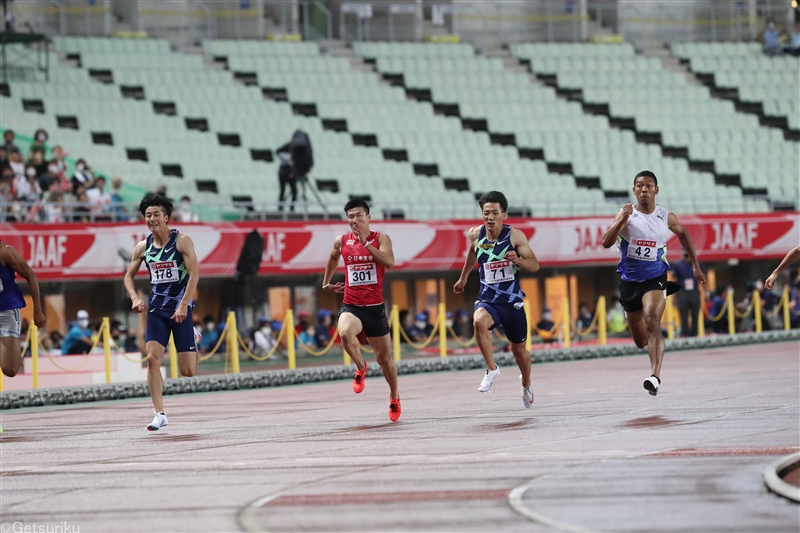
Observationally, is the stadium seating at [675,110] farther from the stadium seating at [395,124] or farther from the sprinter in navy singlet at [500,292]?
the sprinter in navy singlet at [500,292]

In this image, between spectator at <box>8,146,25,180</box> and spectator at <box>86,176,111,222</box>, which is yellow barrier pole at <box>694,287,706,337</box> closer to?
spectator at <box>86,176,111,222</box>

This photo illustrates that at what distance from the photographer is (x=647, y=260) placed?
13672 millimetres

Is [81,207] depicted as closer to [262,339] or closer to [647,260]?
[262,339]

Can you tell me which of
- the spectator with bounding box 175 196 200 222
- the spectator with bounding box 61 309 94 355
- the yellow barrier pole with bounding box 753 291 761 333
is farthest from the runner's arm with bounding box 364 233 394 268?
the yellow barrier pole with bounding box 753 291 761 333

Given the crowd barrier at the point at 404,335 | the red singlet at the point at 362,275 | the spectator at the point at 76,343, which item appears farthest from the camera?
the spectator at the point at 76,343

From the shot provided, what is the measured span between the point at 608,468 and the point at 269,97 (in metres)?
31.8

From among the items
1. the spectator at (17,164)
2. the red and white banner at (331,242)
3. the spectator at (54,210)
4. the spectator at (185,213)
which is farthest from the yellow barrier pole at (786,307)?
the spectator at (17,164)

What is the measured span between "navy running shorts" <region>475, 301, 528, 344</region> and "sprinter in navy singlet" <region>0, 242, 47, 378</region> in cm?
454

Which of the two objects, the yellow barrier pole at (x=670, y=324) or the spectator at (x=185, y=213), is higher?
the spectator at (x=185, y=213)

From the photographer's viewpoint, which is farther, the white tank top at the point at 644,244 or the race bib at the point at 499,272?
the white tank top at the point at 644,244

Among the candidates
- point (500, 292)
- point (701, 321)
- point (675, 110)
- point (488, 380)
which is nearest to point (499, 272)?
point (500, 292)

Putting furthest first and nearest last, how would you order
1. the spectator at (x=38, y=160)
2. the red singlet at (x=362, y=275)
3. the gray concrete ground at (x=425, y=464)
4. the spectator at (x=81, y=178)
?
the spectator at (x=81, y=178) → the spectator at (x=38, y=160) → the red singlet at (x=362, y=275) → the gray concrete ground at (x=425, y=464)

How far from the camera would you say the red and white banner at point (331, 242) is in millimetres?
26203

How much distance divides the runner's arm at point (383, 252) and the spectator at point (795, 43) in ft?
113
